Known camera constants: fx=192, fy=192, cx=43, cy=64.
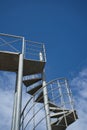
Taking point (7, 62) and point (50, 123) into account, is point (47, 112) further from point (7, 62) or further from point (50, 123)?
point (7, 62)

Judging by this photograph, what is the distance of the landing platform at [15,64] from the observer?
30.8ft

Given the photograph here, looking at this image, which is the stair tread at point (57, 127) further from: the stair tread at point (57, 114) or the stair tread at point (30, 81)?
the stair tread at point (30, 81)

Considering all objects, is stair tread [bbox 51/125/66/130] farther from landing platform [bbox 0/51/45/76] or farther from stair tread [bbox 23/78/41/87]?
stair tread [bbox 23/78/41/87]

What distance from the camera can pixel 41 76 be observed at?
11031 millimetres

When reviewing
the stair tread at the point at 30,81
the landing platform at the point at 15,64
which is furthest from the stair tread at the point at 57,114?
the stair tread at the point at 30,81

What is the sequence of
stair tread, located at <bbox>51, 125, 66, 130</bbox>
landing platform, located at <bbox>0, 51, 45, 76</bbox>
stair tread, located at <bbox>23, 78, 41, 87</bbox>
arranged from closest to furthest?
1. stair tread, located at <bbox>51, 125, 66, 130</bbox>
2. landing platform, located at <bbox>0, 51, 45, 76</bbox>
3. stair tread, located at <bbox>23, 78, 41, 87</bbox>

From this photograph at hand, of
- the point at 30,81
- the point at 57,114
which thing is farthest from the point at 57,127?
the point at 30,81

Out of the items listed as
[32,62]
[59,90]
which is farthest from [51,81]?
[32,62]

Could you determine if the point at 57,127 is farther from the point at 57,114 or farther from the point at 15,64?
the point at 15,64

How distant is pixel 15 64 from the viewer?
384 inches

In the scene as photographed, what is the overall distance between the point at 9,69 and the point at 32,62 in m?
1.30

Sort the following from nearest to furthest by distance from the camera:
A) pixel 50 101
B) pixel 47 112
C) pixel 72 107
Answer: pixel 72 107 → pixel 47 112 → pixel 50 101

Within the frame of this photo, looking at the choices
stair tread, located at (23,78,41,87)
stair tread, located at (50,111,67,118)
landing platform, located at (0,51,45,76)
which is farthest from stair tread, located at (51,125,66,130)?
stair tread, located at (23,78,41,87)

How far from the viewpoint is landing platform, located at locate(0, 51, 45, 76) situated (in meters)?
9.39
